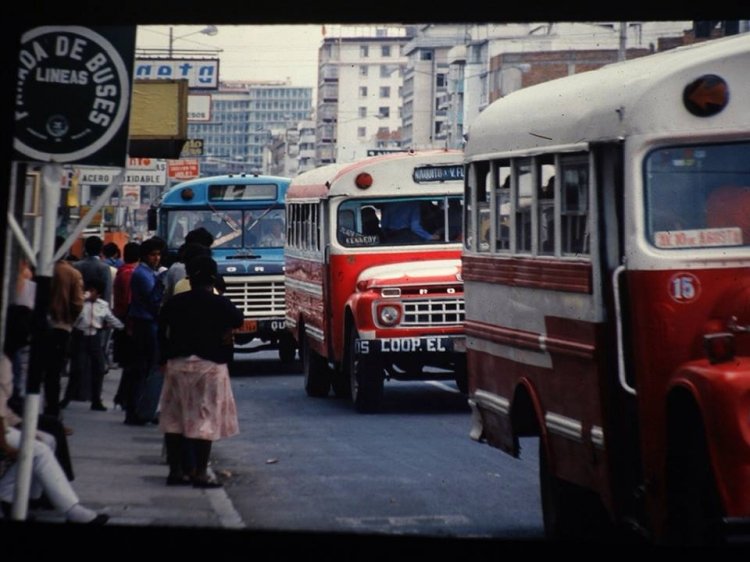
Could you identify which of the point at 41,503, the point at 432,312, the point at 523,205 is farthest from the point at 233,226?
the point at 523,205

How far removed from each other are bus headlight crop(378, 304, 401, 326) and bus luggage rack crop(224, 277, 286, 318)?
690 cm

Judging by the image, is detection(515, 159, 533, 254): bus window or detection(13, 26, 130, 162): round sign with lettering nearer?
detection(13, 26, 130, 162): round sign with lettering

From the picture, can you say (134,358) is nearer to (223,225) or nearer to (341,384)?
(341,384)

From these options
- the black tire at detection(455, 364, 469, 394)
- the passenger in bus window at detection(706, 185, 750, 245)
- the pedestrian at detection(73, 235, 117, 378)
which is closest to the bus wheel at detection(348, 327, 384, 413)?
the black tire at detection(455, 364, 469, 394)

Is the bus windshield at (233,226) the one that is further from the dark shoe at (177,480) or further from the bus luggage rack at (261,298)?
the dark shoe at (177,480)

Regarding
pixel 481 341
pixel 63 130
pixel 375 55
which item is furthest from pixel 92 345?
pixel 375 55

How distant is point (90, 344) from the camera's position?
2009 cm

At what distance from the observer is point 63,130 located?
353 inches

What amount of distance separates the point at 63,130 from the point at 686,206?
10.1ft

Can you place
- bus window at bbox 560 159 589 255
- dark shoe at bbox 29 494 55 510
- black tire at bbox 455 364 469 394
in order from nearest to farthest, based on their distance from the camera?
bus window at bbox 560 159 589 255
dark shoe at bbox 29 494 55 510
black tire at bbox 455 364 469 394

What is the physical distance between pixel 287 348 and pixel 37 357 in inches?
765

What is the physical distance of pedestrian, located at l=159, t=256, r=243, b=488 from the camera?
12.7 metres

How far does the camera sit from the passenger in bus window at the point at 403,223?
1997cm

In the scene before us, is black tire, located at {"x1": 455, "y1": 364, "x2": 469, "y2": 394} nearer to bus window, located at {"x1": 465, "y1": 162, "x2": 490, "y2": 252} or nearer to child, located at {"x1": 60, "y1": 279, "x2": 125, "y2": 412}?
child, located at {"x1": 60, "y1": 279, "x2": 125, "y2": 412}
